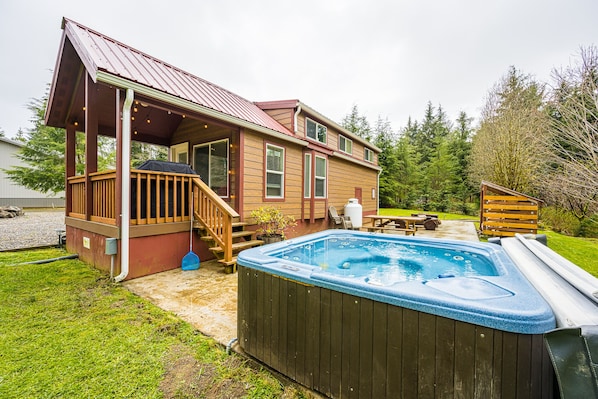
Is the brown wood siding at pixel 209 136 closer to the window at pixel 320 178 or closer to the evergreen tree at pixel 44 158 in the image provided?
the window at pixel 320 178

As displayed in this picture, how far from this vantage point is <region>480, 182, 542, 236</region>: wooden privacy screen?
7.27 m

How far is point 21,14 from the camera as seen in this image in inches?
319

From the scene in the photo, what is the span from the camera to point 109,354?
2.14 m

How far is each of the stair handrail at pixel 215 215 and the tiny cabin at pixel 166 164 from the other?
0.02m

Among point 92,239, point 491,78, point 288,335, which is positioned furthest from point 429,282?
point 491,78

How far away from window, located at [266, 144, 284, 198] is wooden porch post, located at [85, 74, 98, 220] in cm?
350

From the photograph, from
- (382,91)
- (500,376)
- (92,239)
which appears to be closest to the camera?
(500,376)

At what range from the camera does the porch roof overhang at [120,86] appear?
393cm

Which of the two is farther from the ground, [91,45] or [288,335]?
[91,45]

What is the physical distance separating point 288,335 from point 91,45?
5518mm

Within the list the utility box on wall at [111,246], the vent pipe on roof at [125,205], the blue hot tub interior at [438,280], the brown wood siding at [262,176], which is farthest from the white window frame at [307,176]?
the utility box on wall at [111,246]

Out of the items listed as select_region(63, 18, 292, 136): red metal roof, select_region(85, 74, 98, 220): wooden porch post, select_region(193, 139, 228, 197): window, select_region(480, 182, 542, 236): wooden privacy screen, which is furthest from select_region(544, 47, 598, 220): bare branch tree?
select_region(85, 74, 98, 220): wooden porch post

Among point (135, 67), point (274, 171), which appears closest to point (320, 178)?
point (274, 171)

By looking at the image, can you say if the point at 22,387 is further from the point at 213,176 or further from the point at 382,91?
the point at 382,91
